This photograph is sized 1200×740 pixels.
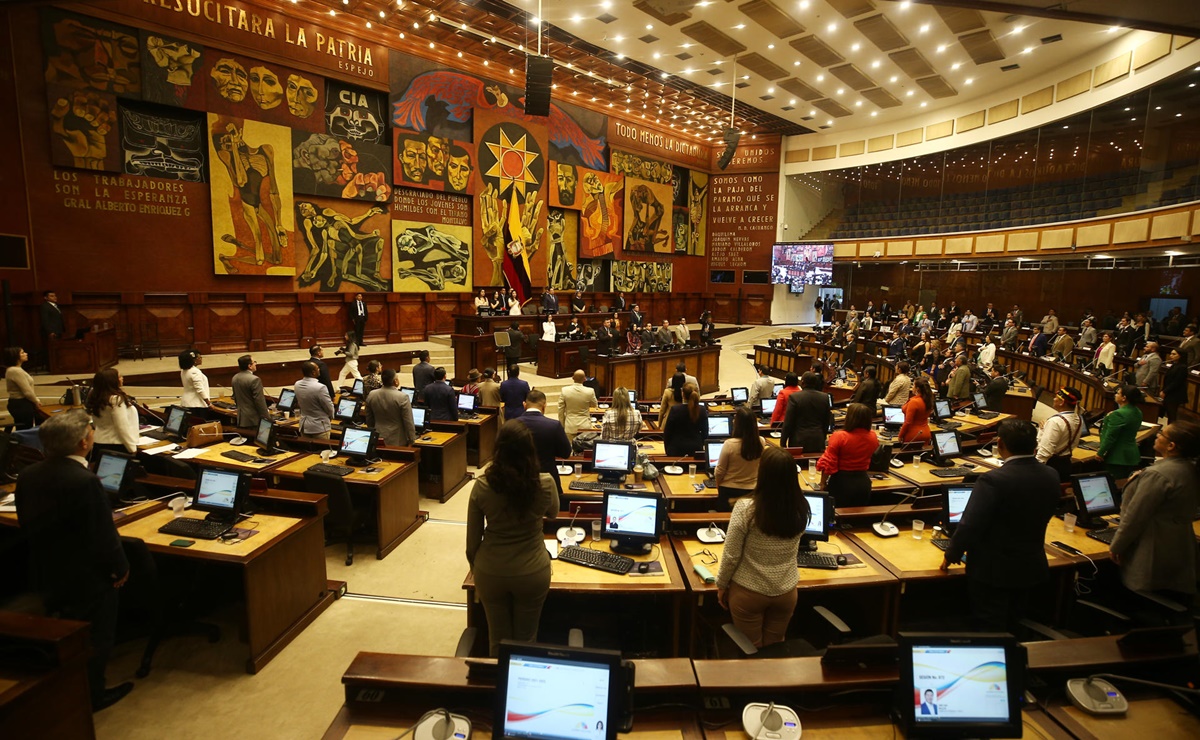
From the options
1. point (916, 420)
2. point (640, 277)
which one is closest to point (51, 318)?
point (916, 420)

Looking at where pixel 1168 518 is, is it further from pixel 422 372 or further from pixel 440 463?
pixel 422 372

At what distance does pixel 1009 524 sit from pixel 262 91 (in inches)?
560

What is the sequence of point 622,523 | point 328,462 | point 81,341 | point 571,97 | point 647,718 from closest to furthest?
point 647,718
point 622,523
point 328,462
point 81,341
point 571,97

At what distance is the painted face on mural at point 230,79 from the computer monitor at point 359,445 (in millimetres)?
9761

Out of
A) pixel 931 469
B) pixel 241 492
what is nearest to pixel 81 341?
pixel 241 492

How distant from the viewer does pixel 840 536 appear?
13.3ft

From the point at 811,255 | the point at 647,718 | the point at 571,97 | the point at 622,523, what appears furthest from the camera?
the point at 811,255

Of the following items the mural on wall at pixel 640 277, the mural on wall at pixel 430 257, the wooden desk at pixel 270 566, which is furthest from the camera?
the mural on wall at pixel 640 277

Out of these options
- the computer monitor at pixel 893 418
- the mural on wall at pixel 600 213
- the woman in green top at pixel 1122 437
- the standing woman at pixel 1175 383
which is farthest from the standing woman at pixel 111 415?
the mural on wall at pixel 600 213

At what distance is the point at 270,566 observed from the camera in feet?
12.7

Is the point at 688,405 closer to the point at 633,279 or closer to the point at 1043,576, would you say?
the point at 1043,576

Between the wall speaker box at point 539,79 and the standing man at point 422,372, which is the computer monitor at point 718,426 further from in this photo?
the wall speaker box at point 539,79

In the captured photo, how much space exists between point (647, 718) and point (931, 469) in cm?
468

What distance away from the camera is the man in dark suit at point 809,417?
19.5ft
